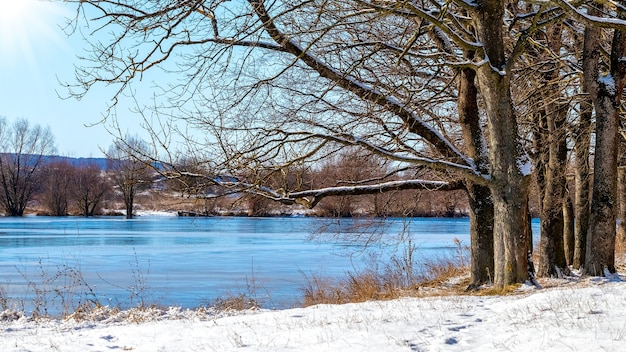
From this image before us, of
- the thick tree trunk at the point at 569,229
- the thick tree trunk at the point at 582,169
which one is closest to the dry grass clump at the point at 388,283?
the thick tree trunk at the point at 569,229

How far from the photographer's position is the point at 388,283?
41.3 ft

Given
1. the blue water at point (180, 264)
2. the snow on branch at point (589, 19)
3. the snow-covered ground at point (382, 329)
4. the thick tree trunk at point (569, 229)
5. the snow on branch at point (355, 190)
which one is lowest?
the blue water at point (180, 264)

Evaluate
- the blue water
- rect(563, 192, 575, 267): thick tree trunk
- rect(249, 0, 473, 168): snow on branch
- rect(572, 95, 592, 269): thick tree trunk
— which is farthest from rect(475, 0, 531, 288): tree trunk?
rect(563, 192, 575, 267): thick tree trunk

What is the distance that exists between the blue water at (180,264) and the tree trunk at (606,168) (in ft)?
11.9

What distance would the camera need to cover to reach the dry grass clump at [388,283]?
36.6ft

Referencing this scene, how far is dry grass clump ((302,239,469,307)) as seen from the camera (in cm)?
1114

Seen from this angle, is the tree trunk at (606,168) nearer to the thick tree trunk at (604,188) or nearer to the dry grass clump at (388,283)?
the thick tree trunk at (604,188)

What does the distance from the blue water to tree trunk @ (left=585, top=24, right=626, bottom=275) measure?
11.9ft

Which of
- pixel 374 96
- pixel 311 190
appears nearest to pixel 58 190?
pixel 311 190

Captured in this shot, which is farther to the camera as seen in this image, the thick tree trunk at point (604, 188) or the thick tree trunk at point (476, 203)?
the thick tree trunk at point (476, 203)

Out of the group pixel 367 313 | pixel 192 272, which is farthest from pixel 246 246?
pixel 367 313

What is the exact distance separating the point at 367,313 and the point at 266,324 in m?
1.17

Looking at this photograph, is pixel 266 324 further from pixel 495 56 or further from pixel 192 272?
pixel 192 272

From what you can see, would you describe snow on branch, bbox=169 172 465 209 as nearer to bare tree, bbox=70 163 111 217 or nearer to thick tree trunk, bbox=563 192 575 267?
thick tree trunk, bbox=563 192 575 267
